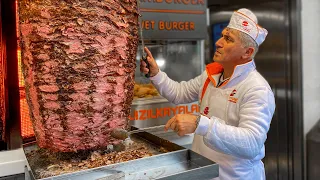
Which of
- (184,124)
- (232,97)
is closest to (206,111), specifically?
(232,97)

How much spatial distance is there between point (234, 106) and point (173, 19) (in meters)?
0.93

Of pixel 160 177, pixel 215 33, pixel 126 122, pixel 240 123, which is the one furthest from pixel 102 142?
pixel 215 33

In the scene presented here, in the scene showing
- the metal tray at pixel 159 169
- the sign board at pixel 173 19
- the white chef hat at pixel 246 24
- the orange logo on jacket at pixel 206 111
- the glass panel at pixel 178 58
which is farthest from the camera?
the glass panel at pixel 178 58

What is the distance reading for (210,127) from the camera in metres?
1.41

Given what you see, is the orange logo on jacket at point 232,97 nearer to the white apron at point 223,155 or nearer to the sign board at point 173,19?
the white apron at point 223,155

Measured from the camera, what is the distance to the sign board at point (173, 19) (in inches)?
88.0

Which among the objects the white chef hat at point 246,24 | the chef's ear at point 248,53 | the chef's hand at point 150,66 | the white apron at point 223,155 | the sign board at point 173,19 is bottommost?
the white apron at point 223,155

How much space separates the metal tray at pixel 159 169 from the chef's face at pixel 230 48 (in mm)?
599

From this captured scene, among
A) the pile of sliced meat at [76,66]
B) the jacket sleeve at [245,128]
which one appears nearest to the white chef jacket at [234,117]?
the jacket sleeve at [245,128]

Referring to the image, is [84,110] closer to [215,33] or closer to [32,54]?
[32,54]

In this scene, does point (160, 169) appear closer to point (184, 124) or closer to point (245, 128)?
point (184, 124)

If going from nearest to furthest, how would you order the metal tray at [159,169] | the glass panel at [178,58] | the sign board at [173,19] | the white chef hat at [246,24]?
the metal tray at [159,169] → the white chef hat at [246,24] → the sign board at [173,19] → the glass panel at [178,58]

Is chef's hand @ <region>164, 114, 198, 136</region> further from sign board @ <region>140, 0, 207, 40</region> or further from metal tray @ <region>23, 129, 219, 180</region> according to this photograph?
sign board @ <region>140, 0, 207, 40</region>

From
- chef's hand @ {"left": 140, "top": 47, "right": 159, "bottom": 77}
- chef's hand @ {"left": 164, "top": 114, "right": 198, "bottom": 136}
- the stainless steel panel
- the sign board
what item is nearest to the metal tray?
the stainless steel panel
